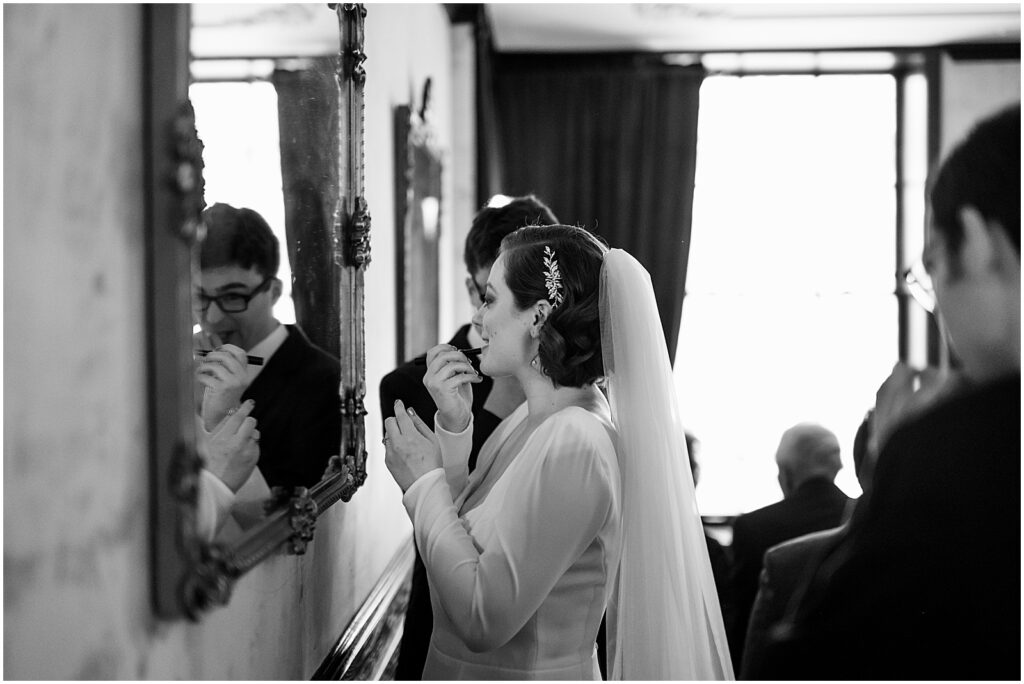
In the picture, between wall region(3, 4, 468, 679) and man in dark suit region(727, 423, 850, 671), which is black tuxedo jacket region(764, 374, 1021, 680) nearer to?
wall region(3, 4, 468, 679)

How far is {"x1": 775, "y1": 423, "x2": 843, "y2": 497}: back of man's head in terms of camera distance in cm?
303

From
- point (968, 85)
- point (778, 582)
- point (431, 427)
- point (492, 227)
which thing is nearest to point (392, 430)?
point (431, 427)

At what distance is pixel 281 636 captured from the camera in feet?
5.13

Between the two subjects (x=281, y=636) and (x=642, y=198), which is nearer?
(x=281, y=636)

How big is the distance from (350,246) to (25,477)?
43.1 inches

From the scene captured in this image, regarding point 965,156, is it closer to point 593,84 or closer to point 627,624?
point 627,624

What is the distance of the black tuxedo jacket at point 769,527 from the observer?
2.93 metres

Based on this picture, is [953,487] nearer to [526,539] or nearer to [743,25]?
[526,539]

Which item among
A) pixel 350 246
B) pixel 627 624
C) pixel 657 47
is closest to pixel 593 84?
pixel 657 47

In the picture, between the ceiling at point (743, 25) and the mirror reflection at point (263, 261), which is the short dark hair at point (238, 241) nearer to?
the mirror reflection at point (263, 261)

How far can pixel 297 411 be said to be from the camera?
149 centimetres

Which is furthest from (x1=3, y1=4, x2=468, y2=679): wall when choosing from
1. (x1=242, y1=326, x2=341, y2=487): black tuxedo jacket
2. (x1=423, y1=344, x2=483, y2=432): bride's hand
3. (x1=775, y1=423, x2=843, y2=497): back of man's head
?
(x1=775, y1=423, x2=843, y2=497): back of man's head

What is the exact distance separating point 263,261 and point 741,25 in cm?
473

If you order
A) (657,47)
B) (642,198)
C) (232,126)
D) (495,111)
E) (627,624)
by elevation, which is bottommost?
(627,624)
